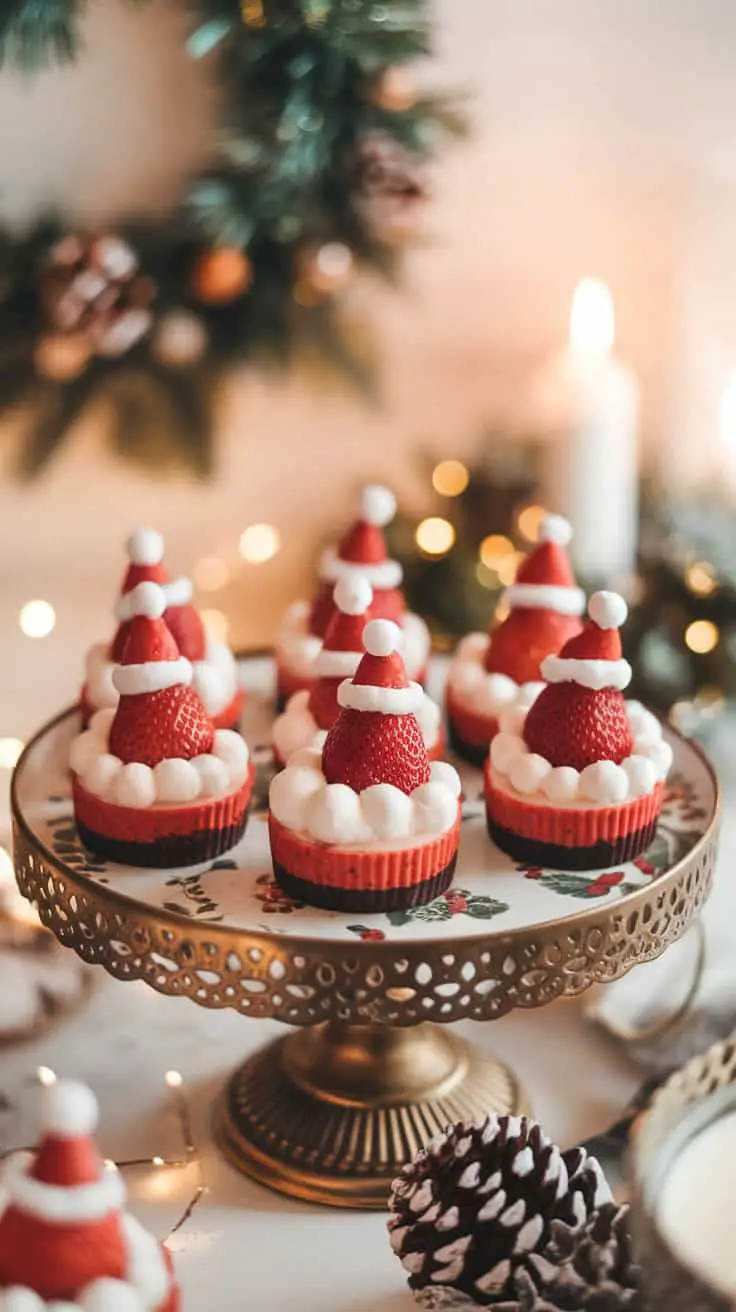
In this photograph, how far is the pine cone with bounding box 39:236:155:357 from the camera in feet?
5.26

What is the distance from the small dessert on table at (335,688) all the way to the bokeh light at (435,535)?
647 mm

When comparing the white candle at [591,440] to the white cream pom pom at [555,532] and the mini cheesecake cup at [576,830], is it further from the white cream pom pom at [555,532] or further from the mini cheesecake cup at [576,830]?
the mini cheesecake cup at [576,830]

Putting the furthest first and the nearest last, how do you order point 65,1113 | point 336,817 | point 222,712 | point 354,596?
point 222,712 < point 354,596 < point 336,817 < point 65,1113

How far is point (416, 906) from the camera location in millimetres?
958

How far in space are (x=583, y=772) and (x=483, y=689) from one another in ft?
0.59

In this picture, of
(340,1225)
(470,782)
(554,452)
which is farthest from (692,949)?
(554,452)

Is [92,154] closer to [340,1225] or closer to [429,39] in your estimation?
[429,39]

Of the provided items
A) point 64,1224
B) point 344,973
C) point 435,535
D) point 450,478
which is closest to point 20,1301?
point 64,1224

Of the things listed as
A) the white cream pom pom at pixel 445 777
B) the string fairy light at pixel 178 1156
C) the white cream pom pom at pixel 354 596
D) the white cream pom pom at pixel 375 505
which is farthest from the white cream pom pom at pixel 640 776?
the string fairy light at pixel 178 1156

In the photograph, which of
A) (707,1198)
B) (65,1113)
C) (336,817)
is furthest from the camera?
(336,817)

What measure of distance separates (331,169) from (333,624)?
30.7 inches

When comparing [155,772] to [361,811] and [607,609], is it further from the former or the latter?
[607,609]

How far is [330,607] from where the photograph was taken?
1246 mm

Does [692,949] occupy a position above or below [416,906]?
below
